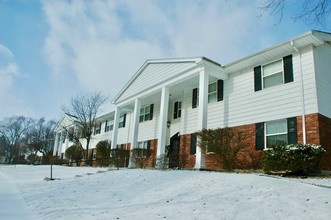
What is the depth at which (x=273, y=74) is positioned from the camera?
1306cm

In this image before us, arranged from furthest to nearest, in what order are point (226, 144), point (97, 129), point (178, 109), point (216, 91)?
point (97, 129)
point (178, 109)
point (216, 91)
point (226, 144)

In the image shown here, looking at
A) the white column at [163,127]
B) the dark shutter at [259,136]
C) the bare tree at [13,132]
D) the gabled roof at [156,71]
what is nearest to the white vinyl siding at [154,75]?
the gabled roof at [156,71]

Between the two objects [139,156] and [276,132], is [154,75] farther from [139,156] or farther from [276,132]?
[276,132]

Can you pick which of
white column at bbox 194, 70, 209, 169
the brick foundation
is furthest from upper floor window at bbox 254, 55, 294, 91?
white column at bbox 194, 70, 209, 169

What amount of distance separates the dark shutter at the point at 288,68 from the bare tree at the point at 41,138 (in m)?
42.4

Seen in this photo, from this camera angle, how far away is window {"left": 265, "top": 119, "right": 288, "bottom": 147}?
11984mm

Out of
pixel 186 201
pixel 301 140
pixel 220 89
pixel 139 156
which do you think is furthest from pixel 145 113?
pixel 186 201

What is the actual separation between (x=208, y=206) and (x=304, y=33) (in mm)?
9050

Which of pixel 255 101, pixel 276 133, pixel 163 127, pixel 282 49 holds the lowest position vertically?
pixel 276 133

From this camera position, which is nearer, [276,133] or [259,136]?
[276,133]

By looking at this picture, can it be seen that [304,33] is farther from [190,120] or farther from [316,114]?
[190,120]

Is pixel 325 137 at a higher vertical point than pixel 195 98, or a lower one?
lower

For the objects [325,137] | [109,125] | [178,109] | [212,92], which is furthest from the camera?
[109,125]

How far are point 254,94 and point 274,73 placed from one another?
1.35m
